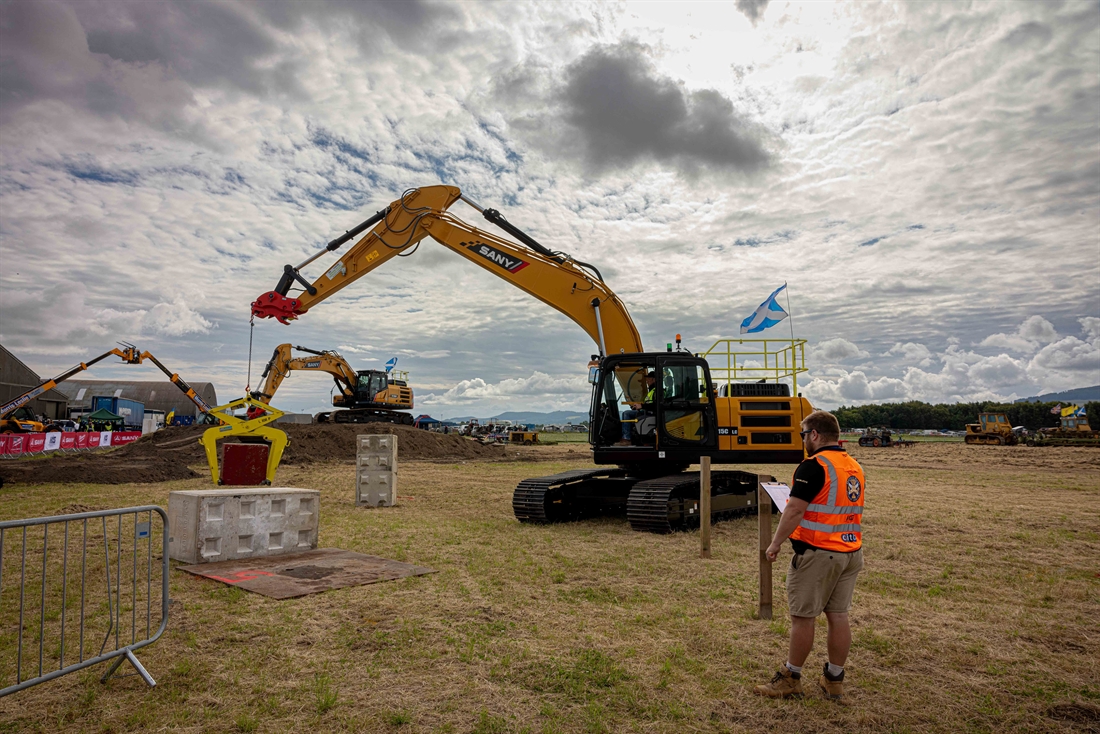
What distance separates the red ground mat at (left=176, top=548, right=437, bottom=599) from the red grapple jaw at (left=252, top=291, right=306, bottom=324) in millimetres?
8216

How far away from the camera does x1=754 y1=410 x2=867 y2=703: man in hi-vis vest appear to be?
14.0ft

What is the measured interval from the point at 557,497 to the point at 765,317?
5.12m

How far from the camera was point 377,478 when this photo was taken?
14.3m

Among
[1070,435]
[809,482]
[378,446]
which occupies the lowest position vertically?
[1070,435]

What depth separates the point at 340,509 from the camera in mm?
13688

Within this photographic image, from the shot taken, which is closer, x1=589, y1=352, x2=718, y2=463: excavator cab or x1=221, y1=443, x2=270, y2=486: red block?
x1=589, y1=352, x2=718, y2=463: excavator cab

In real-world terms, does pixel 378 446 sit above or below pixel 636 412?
below

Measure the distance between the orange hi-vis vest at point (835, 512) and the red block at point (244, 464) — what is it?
637 inches

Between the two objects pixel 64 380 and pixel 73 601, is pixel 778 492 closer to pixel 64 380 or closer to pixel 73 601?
pixel 73 601

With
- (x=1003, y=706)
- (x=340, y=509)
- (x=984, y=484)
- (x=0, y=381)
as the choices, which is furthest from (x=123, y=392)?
(x=1003, y=706)

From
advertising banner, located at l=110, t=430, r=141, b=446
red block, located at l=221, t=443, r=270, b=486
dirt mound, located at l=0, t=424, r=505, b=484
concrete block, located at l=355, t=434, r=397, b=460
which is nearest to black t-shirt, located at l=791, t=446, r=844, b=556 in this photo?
concrete block, located at l=355, t=434, r=397, b=460

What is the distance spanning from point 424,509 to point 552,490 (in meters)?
3.53

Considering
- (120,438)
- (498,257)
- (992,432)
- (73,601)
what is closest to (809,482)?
(73,601)

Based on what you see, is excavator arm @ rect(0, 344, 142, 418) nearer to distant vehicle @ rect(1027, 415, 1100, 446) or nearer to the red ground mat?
the red ground mat
